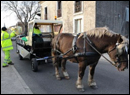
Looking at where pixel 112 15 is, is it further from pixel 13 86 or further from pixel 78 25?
pixel 13 86

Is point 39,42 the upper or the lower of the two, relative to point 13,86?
upper

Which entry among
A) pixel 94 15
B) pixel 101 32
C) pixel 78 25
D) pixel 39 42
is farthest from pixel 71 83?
pixel 78 25

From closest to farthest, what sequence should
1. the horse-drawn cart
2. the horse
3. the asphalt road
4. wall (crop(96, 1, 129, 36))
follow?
the horse < the asphalt road < the horse-drawn cart < wall (crop(96, 1, 129, 36))

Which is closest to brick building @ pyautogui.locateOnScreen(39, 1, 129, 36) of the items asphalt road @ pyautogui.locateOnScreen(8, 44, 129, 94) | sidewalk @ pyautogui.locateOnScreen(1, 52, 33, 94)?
asphalt road @ pyautogui.locateOnScreen(8, 44, 129, 94)

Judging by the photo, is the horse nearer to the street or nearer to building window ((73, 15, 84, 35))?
the street

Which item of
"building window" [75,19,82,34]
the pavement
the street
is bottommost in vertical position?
the street

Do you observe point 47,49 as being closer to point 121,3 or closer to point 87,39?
point 87,39

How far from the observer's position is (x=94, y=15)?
13164 millimetres

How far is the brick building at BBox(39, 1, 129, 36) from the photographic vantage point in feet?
44.1

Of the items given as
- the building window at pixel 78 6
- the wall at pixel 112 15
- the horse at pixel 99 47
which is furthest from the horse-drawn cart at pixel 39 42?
the building window at pixel 78 6

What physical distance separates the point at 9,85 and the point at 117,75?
375cm

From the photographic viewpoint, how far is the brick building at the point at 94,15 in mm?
13430

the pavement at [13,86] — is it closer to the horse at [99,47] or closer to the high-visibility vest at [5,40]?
the horse at [99,47]

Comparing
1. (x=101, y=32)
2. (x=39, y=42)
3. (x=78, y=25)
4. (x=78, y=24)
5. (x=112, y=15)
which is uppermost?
(x=112, y=15)
